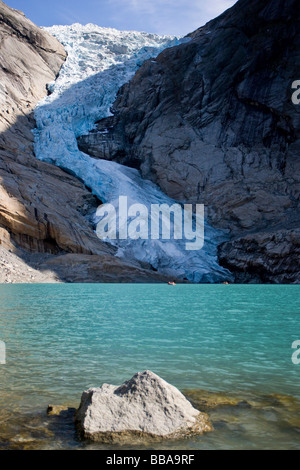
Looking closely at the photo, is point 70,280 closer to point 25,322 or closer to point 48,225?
point 48,225

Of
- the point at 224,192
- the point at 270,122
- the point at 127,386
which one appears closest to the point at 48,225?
the point at 224,192

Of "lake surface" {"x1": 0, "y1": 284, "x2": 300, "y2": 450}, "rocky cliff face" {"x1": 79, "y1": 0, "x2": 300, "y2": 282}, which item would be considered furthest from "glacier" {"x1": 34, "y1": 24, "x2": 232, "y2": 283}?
"lake surface" {"x1": 0, "y1": 284, "x2": 300, "y2": 450}

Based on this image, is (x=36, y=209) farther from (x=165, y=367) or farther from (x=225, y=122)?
(x=165, y=367)

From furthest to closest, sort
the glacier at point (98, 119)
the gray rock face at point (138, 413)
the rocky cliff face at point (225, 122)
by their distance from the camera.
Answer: the rocky cliff face at point (225, 122)
the glacier at point (98, 119)
the gray rock face at point (138, 413)

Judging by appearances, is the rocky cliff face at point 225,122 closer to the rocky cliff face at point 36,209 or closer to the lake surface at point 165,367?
the rocky cliff face at point 36,209

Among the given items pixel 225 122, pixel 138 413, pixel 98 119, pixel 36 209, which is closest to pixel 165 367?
pixel 138 413

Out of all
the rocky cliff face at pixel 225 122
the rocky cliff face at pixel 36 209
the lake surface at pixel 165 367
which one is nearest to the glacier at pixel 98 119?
the rocky cliff face at pixel 36 209

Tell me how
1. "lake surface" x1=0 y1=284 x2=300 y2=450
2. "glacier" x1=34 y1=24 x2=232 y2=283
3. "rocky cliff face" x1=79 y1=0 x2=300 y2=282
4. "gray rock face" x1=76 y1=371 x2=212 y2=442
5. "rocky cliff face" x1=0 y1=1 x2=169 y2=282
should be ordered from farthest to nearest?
1. "rocky cliff face" x1=79 y1=0 x2=300 y2=282
2. "glacier" x1=34 y1=24 x2=232 y2=283
3. "rocky cliff face" x1=0 y1=1 x2=169 y2=282
4. "lake surface" x1=0 y1=284 x2=300 y2=450
5. "gray rock face" x1=76 y1=371 x2=212 y2=442

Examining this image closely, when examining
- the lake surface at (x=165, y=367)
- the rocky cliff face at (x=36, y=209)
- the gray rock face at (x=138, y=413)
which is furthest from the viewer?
the rocky cliff face at (x=36, y=209)

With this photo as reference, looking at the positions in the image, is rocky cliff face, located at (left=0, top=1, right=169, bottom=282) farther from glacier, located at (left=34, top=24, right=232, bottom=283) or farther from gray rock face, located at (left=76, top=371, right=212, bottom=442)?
gray rock face, located at (left=76, top=371, right=212, bottom=442)
